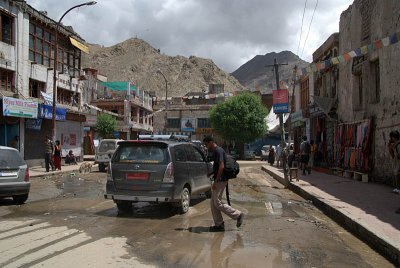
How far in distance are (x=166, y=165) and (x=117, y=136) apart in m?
44.0

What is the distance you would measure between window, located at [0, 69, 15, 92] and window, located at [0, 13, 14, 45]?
1.77 m

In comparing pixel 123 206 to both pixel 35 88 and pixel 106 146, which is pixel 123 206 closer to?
pixel 106 146

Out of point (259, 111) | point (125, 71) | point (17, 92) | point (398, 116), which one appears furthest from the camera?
point (125, 71)

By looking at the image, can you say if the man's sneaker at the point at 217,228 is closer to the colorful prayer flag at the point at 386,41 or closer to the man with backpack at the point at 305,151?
the colorful prayer flag at the point at 386,41

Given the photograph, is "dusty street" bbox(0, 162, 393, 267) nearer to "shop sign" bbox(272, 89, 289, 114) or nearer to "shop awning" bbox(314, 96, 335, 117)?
"shop sign" bbox(272, 89, 289, 114)

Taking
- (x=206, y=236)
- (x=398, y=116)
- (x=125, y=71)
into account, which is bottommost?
(x=206, y=236)

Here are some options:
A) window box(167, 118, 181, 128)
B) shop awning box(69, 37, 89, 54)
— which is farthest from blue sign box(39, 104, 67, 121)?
window box(167, 118, 181, 128)

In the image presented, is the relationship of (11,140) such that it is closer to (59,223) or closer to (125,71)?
(59,223)

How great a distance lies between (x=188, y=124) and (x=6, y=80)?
4455 centimetres

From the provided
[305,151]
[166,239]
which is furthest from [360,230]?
[305,151]

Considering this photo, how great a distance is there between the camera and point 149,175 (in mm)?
9820

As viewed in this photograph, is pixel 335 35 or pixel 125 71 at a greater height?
pixel 125 71

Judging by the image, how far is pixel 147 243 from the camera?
714cm

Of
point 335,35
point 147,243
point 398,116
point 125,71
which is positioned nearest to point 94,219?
point 147,243
